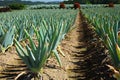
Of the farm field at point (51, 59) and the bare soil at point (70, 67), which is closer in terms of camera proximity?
the farm field at point (51, 59)

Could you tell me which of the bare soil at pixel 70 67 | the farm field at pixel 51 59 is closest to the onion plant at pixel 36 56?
the farm field at pixel 51 59

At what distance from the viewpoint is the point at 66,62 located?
8445 millimetres

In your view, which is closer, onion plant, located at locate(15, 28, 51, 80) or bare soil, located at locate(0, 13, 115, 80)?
onion plant, located at locate(15, 28, 51, 80)

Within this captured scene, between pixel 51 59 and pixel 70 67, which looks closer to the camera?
pixel 70 67

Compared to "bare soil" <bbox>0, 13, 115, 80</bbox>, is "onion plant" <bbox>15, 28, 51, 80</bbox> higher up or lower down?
higher up

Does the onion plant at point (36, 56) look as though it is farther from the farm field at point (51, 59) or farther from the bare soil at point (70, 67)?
the bare soil at point (70, 67)

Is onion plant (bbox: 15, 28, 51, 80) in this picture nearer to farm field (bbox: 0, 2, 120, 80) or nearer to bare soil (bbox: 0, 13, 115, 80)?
farm field (bbox: 0, 2, 120, 80)

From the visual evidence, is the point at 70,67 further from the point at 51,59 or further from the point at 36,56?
the point at 36,56

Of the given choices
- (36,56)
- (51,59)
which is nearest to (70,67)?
(51,59)

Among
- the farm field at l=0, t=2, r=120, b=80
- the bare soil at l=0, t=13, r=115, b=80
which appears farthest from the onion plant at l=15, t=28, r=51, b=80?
the bare soil at l=0, t=13, r=115, b=80

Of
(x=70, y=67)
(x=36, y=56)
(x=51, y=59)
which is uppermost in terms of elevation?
(x=36, y=56)

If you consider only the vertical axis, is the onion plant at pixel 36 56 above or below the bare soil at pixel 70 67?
above

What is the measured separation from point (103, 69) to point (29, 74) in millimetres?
1818

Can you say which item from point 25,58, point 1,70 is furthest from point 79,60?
point 25,58
